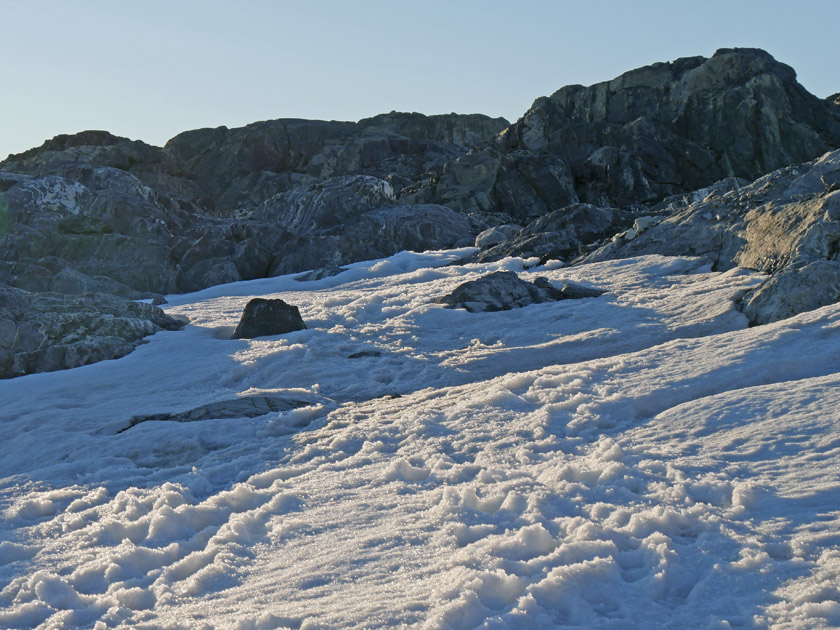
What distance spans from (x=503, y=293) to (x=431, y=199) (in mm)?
27399

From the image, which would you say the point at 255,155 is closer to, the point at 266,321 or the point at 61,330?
the point at 61,330

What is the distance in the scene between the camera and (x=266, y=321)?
11398mm

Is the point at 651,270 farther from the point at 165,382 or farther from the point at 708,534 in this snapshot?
the point at 708,534

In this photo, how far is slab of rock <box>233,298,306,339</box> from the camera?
11.3 metres

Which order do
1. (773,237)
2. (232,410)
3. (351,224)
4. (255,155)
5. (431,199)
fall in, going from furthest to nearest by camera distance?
(255,155) < (431,199) < (351,224) < (773,237) < (232,410)

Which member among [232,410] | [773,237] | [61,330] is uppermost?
[773,237]

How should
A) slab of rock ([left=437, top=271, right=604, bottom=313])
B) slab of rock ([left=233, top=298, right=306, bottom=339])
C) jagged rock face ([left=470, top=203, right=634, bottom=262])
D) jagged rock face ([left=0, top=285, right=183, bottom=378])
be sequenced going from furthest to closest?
jagged rock face ([left=470, top=203, right=634, bottom=262])
slab of rock ([left=437, top=271, right=604, bottom=313])
slab of rock ([left=233, top=298, right=306, bottom=339])
jagged rock face ([left=0, top=285, right=183, bottom=378])

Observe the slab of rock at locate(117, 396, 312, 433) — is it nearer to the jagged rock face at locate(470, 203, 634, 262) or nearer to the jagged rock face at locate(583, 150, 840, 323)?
the jagged rock face at locate(583, 150, 840, 323)

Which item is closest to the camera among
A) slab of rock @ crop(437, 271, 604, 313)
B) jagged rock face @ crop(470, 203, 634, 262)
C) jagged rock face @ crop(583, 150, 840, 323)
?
jagged rock face @ crop(583, 150, 840, 323)

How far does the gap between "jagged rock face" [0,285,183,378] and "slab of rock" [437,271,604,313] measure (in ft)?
15.4

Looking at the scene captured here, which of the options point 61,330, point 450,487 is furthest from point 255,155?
point 450,487

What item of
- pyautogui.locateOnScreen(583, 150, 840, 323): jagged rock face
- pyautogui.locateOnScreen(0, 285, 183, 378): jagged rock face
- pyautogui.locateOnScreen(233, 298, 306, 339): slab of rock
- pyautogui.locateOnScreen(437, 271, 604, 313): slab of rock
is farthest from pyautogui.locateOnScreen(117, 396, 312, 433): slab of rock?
pyautogui.locateOnScreen(583, 150, 840, 323): jagged rock face

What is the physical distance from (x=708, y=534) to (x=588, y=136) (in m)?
44.9

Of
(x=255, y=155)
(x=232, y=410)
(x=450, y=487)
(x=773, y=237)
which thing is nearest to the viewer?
(x=450, y=487)
